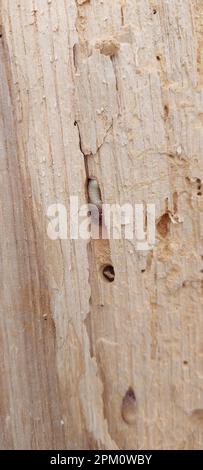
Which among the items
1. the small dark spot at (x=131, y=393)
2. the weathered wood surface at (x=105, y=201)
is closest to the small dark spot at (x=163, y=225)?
the weathered wood surface at (x=105, y=201)

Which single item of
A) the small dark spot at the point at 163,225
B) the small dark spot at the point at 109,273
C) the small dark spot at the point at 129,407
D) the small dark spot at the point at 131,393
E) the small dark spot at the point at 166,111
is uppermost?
the small dark spot at the point at 166,111

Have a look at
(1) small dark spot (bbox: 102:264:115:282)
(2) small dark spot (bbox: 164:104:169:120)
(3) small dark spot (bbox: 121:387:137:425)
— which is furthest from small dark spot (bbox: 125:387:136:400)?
(2) small dark spot (bbox: 164:104:169:120)

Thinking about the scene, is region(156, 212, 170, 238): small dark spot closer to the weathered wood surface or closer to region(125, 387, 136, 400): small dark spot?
the weathered wood surface

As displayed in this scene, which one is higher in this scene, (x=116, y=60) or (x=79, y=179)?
(x=116, y=60)

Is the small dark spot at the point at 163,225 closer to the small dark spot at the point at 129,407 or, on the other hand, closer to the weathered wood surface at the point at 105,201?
the weathered wood surface at the point at 105,201

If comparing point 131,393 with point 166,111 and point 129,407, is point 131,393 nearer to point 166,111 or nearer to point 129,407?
point 129,407

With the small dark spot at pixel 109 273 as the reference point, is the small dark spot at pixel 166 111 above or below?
above

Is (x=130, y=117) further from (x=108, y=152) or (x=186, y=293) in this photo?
(x=186, y=293)

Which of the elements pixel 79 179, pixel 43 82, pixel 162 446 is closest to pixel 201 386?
pixel 162 446
